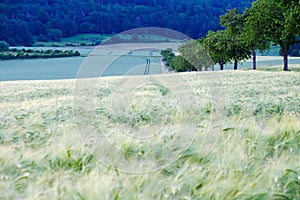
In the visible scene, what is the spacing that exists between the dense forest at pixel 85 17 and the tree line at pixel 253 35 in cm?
5389

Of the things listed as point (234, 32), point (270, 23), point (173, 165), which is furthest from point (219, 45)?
point (173, 165)

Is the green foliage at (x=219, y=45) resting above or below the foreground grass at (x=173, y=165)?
above

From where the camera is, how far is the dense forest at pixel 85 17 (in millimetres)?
110750

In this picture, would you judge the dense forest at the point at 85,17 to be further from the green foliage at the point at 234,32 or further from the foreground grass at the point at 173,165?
the foreground grass at the point at 173,165

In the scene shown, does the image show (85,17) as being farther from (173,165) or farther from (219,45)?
(173,165)

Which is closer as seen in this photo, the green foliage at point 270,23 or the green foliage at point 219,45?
the green foliage at point 270,23

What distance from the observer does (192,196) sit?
2.46 meters

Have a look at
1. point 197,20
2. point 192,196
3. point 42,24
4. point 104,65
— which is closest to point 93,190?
point 192,196

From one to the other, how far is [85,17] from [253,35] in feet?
320

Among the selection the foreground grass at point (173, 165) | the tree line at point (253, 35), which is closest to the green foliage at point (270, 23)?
the tree line at point (253, 35)

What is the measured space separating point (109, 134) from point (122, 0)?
15777 centimetres

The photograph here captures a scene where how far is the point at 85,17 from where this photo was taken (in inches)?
4879

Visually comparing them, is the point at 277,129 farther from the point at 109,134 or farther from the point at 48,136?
the point at 48,136

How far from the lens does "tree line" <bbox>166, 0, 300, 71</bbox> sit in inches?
1004
